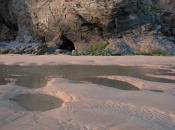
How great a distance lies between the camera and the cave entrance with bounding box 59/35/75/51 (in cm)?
2062

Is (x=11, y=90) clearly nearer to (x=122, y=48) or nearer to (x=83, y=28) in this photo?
(x=122, y=48)

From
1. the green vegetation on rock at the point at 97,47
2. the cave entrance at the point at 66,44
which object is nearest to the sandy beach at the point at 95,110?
the green vegetation on rock at the point at 97,47

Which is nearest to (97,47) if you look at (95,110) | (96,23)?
(96,23)

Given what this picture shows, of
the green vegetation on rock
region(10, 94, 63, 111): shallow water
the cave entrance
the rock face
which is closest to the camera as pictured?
region(10, 94, 63, 111): shallow water

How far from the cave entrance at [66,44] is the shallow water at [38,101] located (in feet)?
49.0

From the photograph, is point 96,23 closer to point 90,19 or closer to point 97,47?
point 90,19

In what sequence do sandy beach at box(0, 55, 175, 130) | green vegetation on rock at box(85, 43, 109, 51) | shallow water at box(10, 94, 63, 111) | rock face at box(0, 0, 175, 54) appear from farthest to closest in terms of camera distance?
1. green vegetation on rock at box(85, 43, 109, 51)
2. rock face at box(0, 0, 175, 54)
3. shallow water at box(10, 94, 63, 111)
4. sandy beach at box(0, 55, 175, 130)

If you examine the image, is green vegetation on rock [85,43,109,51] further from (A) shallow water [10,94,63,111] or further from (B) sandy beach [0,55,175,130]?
(A) shallow water [10,94,63,111]

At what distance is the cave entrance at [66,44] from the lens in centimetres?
2062

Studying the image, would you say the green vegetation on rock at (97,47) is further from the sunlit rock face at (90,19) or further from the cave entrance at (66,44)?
the cave entrance at (66,44)

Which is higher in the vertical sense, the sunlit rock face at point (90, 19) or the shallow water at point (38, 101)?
the sunlit rock face at point (90, 19)

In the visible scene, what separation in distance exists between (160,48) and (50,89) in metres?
12.0

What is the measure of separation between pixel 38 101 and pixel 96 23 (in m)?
14.6

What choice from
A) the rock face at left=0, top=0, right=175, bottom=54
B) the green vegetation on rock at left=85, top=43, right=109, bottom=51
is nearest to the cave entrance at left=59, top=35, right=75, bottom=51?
the rock face at left=0, top=0, right=175, bottom=54
